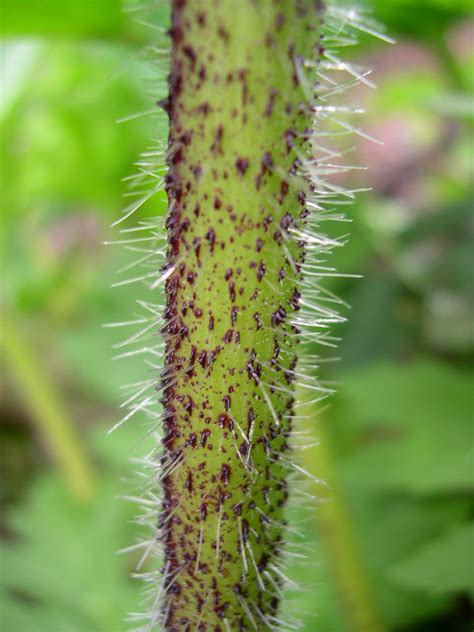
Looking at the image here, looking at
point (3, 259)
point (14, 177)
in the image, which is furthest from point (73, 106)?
point (3, 259)

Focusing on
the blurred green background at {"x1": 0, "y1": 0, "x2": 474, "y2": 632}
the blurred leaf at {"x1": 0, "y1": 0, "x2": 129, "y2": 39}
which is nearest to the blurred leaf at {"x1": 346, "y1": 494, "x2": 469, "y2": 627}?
the blurred green background at {"x1": 0, "y1": 0, "x2": 474, "y2": 632}

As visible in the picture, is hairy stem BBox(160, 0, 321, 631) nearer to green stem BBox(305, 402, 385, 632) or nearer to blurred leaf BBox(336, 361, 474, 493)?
green stem BBox(305, 402, 385, 632)

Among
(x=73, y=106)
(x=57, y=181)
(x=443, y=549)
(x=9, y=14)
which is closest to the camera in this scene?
(x=443, y=549)

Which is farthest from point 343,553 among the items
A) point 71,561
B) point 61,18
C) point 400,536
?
point 61,18

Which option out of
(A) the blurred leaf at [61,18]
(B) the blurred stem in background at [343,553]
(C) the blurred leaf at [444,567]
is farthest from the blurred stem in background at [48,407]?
(C) the blurred leaf at [444,567]

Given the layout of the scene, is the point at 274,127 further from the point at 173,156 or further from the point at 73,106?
the point at 73,106

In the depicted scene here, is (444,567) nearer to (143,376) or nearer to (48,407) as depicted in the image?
(143,376)
